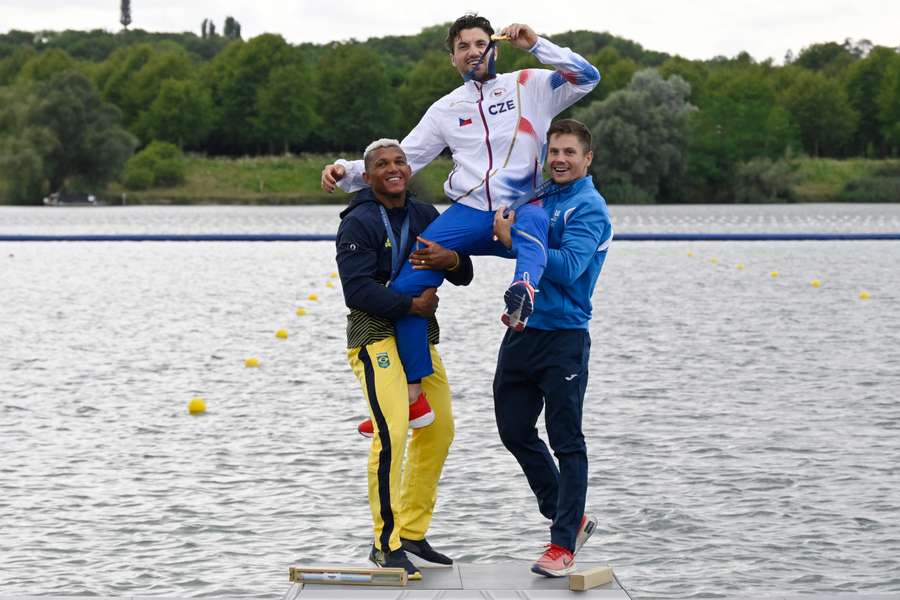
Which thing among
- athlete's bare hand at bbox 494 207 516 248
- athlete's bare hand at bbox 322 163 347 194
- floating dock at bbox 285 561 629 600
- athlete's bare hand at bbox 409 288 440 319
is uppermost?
athlete's bare hand at bbox 322 163 347 194

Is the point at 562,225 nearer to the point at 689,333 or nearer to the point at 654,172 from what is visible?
the point at 689,333

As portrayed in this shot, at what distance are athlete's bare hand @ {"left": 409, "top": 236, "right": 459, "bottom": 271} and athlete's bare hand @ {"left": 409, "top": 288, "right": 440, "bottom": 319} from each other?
4.3 inches

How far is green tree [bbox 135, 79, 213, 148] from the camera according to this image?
11288cm

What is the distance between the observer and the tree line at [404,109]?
81.9m

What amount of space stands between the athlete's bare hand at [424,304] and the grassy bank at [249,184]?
75.1 m

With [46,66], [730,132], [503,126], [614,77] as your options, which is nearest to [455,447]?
[503,126]

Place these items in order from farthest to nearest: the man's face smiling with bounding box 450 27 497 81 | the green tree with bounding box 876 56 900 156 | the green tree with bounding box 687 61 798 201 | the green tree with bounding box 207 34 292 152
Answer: the green tree with bounding box 207 34 292 152 → the green tree with bounding box 876 56 900 156 → the green tree with bounding box 687 61 798 201 → the man's face smiling with bounding box 450 27 497 81

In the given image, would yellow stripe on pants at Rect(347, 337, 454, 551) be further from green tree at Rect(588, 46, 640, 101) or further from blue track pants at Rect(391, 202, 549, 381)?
green tree at Rect(588, 46, 640, 101)

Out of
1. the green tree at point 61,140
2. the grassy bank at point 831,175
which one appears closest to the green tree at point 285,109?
the green tree at point 61,140

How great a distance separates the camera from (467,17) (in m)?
6.04

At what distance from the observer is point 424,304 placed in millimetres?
5738

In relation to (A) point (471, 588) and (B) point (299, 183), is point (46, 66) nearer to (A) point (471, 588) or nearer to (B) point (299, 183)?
(B) point (299, 183)

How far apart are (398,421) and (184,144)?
115 meters

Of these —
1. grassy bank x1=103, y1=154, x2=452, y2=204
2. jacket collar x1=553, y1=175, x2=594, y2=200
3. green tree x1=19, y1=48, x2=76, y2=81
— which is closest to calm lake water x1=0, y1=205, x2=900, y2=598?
jacket collar x1=553, y1=175, x2=594, y2=200
